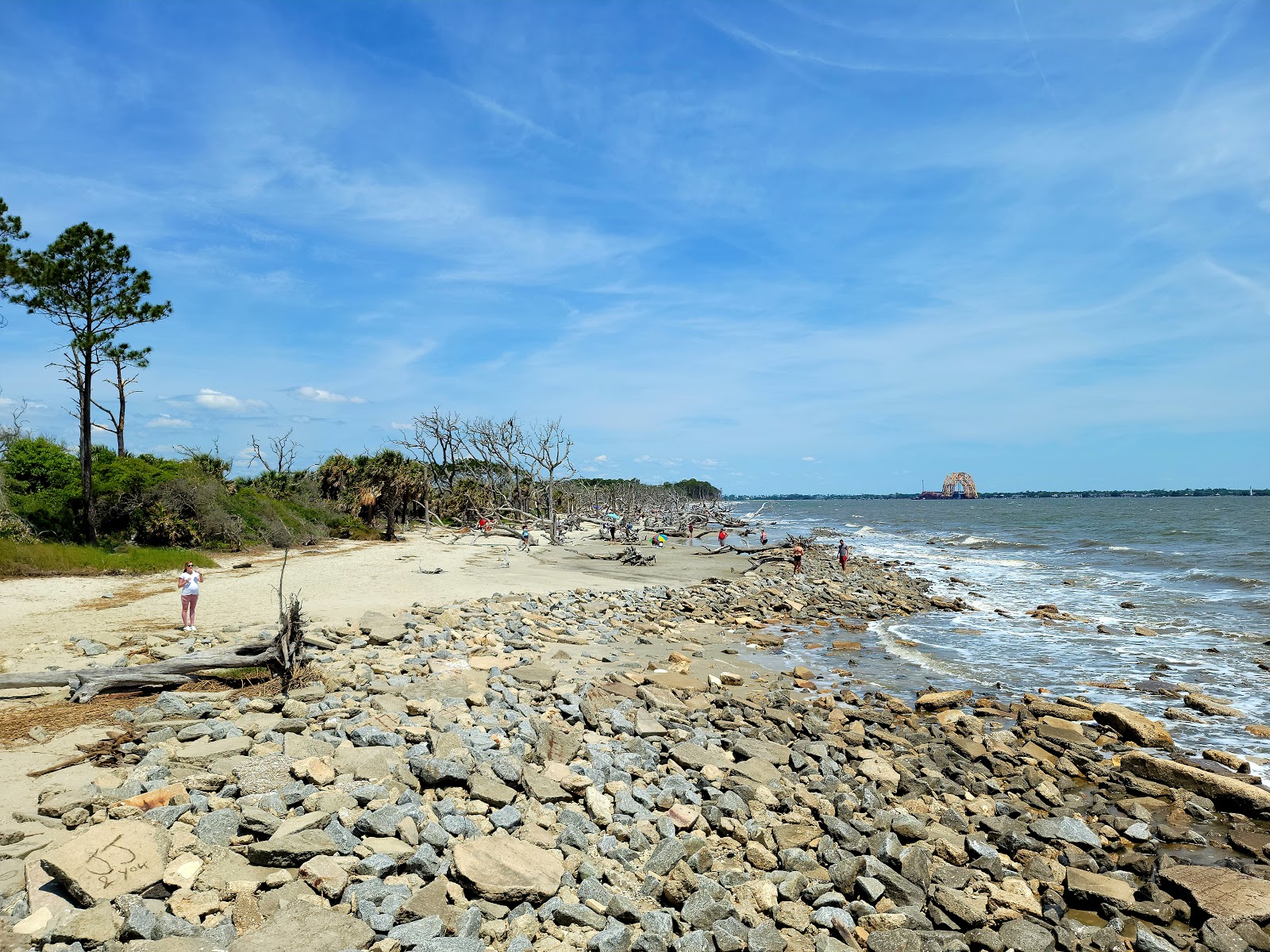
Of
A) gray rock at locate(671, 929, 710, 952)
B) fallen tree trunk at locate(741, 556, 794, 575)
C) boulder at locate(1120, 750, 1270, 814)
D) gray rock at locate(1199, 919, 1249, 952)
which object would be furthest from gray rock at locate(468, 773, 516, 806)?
fallen tree trunk at locate(741, 556, 794, 575)

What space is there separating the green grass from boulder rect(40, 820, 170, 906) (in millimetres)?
16192

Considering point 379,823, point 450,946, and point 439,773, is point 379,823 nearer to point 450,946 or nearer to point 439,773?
point 439,773

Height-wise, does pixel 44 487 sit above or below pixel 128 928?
above

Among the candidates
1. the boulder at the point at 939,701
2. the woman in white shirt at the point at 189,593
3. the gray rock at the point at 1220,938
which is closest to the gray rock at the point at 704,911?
the gray rock at the point at 1220,938

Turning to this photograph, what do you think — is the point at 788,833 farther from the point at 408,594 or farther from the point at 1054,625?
the point at 1054,625

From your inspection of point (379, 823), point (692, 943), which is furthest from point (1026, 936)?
point (379, 823)

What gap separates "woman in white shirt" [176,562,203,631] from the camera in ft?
39.7

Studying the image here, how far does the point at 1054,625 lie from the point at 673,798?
16.8 metres

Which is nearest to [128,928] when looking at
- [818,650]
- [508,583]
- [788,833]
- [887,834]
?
[788,833]

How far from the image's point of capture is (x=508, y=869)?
16.1ft

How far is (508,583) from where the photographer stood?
21.2 m

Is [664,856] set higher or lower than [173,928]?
lower

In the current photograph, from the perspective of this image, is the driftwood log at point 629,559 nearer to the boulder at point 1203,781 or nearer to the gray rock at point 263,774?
the boulder at point 1203,781

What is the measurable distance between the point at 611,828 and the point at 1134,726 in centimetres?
861
